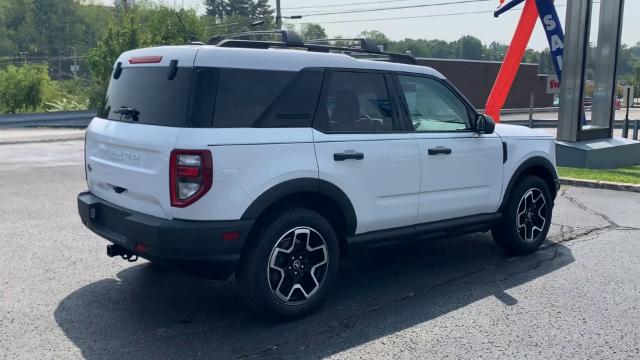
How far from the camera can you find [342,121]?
15.5 ft

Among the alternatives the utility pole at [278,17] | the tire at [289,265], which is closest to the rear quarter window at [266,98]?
the tire at [289,265]

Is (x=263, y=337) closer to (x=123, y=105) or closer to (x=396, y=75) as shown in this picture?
(x=123, y=105)

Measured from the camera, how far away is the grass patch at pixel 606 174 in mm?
11094

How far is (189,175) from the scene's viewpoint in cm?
390

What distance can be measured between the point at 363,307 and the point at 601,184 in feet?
24.8

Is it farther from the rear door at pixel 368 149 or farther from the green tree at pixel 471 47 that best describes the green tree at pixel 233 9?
the rear door at pixel 368 149

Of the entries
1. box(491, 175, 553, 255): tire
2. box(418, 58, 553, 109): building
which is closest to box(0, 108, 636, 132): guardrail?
box(418, 58, 553, 109): building

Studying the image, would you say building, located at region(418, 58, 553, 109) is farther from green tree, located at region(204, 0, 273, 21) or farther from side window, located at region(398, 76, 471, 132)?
green tree, located at region(204, 0, 273, 21)

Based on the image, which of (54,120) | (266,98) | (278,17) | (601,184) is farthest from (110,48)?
(266,98)

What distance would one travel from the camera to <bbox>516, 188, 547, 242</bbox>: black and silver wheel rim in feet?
20.5

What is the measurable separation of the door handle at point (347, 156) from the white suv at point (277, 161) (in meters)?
0.01

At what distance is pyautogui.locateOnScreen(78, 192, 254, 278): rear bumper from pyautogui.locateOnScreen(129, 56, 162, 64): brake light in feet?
3.58

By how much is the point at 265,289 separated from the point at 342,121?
1413 millimetres

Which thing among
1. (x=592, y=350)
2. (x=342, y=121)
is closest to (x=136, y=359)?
(x=342, y=121)
